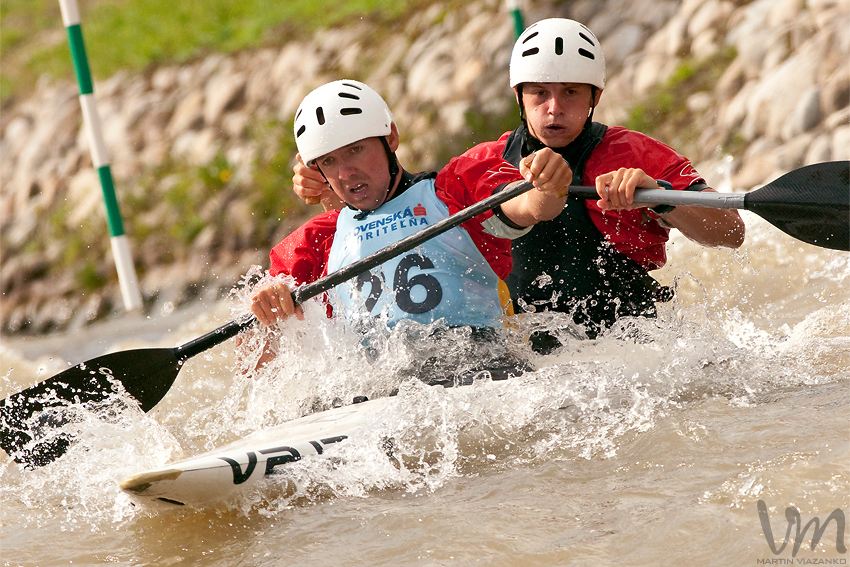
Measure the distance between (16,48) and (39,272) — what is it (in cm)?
559

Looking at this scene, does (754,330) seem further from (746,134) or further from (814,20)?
(814,20)

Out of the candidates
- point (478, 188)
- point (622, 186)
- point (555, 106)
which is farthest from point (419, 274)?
point (555, 106)

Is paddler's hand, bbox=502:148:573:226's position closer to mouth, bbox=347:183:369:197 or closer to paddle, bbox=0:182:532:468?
paddle, bbox=0:182:532:468

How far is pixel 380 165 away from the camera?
150 inches

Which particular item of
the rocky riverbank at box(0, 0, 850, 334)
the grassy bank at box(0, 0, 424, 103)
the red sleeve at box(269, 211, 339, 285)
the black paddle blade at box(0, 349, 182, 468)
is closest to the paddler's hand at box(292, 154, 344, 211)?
the red sleeve at box(269, 211, 339, 285)

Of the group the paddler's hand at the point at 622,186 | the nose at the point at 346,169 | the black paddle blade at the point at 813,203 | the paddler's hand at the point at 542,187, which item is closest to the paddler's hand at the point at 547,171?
the paddler's hand at the point at 542,187

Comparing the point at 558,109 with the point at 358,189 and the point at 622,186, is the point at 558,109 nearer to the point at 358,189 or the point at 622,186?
the point at 622,186

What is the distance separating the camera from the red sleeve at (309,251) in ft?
13.5

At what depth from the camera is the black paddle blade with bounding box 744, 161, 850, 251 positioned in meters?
3.29

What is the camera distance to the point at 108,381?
406 cm

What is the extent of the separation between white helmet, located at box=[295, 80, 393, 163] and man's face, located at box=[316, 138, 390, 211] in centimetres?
5

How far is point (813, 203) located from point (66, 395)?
3.18 m

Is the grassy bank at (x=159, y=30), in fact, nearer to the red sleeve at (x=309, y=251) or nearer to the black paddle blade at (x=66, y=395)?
the red sleeve at (x=309, y=251)

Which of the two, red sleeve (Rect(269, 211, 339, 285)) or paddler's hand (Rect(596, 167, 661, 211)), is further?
red sleeve (Rect(269, 211, 339, 285))
